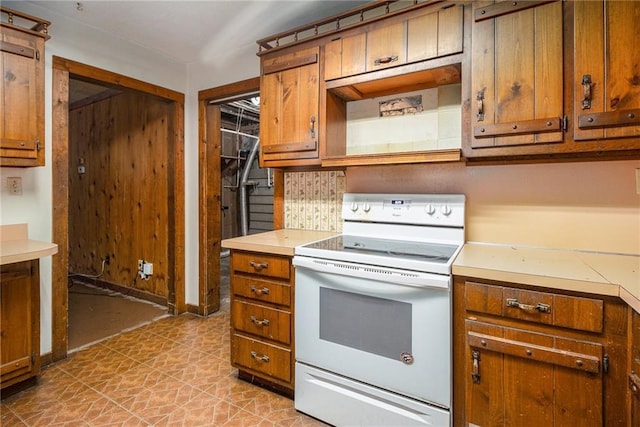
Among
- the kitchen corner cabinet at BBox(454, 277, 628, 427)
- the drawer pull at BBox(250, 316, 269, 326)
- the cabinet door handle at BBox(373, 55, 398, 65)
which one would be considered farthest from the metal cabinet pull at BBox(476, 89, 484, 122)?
the drawer pull at BBox(250, 316, 269, 326)

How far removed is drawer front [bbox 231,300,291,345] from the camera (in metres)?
1.86

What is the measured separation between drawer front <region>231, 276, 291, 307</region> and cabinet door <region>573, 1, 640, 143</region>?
155 centimetres

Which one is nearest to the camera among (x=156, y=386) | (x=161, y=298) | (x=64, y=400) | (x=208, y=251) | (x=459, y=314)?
(x=459, y=314)

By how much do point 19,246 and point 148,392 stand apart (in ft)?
3.63

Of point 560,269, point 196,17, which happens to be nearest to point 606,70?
point 560,269

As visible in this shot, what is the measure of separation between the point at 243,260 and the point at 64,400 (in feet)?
4.13

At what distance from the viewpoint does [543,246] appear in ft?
5.67

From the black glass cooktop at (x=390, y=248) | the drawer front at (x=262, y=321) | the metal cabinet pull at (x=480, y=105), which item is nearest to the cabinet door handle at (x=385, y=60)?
the metal cabinet pull at (x=480, y=105)

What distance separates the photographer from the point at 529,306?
1.26 meters

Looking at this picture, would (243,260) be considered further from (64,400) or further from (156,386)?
(64,400)

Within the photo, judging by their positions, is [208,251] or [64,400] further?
[208,251]

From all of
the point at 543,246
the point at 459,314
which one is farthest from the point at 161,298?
the point at 543,246

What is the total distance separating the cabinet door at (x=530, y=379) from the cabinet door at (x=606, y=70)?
848mm

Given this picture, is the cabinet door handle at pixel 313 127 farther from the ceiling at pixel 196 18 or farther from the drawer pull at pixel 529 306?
the drawer pull at pixel 529 306
